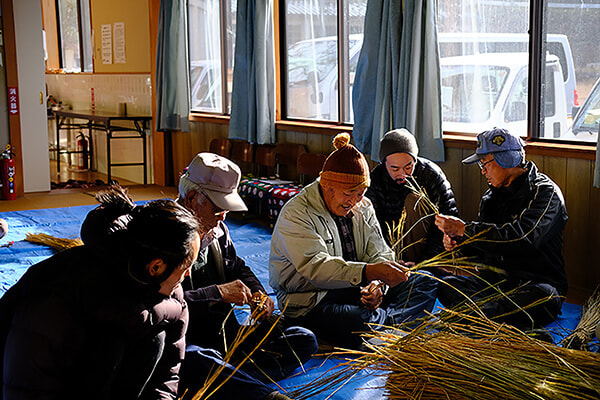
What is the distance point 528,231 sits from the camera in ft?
10.9

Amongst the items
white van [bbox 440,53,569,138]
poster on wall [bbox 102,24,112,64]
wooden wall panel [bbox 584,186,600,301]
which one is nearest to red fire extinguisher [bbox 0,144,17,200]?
poster on wall [bbox 102,24,112,64]

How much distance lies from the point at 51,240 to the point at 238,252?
1.42 metres

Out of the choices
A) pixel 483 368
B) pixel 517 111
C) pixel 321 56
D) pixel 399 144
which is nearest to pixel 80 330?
pixel 483 368

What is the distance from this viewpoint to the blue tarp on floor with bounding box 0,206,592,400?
2848 millimetres

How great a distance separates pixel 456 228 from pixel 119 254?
2.14 m

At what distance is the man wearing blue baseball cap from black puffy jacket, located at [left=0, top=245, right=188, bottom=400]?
79.7 inches

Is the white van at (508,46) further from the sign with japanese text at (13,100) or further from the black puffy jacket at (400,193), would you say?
the sign with japanese text at (13,100)

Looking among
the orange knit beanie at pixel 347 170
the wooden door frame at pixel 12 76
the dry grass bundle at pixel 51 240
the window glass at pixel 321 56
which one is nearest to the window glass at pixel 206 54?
the window glass at pixel 321 56

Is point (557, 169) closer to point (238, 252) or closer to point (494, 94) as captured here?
point (494, 94)

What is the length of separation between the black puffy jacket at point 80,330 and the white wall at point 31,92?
664cm

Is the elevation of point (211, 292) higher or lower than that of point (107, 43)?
lower

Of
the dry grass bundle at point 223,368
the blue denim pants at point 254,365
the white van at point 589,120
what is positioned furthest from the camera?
the white van at point 589,120

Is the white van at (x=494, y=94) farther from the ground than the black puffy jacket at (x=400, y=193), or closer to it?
farther from the ground

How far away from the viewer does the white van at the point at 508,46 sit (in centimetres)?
434
